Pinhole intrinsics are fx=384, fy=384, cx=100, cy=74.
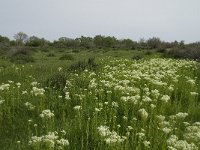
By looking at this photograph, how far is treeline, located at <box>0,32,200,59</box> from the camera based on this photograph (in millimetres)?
24819

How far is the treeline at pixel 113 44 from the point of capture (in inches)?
977

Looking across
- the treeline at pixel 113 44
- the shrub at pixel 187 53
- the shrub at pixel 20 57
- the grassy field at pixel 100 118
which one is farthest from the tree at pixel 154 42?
the grassy field at pixel 100 118

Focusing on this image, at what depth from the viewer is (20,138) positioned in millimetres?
7523

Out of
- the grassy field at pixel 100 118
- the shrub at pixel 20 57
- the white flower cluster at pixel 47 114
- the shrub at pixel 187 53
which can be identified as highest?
the shrub at pixel 187 53

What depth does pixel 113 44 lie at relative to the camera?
51.2m

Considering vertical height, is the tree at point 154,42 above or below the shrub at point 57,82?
above

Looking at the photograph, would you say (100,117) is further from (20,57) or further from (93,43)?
(93,43)

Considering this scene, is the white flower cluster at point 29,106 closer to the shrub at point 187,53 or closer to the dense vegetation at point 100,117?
the dense vegetation at point 100,117

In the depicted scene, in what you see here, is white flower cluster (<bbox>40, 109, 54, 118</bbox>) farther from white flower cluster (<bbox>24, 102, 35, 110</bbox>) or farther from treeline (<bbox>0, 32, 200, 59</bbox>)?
treeline (<bbox>0, 32, 200, 59</bbox>)

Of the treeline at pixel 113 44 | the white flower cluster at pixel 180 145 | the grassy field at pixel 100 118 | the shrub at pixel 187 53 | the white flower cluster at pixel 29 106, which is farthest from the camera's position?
the treeline at pixel 113 44

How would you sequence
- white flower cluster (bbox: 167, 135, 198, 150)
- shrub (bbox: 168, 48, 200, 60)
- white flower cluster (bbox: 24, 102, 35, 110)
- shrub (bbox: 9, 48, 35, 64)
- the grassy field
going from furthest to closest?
shrub (bbox: 168, 48, 200, 60) → shrub (bbox: 9, 48, 35, 64) → white flower cluster (bbox: 24, 102, 35, 110) → the grassy field → white flower cluster (bbox: 167, 135, 198, 150)

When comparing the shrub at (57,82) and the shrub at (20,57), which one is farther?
Result: the shrub at (20,57)

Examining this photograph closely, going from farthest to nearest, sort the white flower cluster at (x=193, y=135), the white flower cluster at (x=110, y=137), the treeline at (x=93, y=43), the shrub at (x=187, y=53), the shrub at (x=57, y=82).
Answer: the treeline at (x=93, y=43) < the shrub at (x=187, y=53) < the shrub at (x=57, y=82) < the white flower cluster at (x=193, y=135) < the white flower cluster at (x=110, y=137)

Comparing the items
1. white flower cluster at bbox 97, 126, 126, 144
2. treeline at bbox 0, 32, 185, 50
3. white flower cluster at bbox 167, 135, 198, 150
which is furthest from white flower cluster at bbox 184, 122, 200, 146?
treeline at bbox 0, 32, 185, 50
